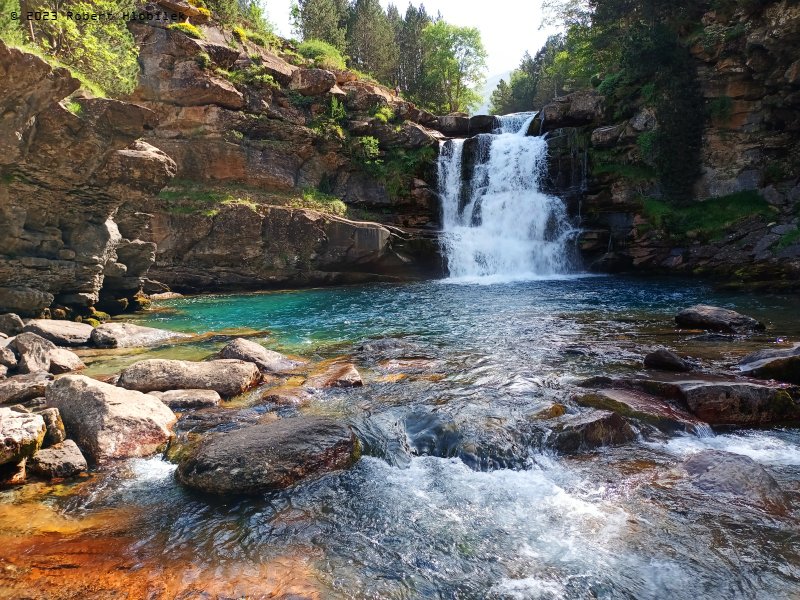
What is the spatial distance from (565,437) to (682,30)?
28929 mm

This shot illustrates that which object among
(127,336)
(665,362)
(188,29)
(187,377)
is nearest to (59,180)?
(127,336)

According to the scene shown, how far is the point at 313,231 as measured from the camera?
25266mm

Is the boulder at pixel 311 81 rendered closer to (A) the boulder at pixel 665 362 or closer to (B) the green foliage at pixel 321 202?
(B) the green foliage at pixel 321 202

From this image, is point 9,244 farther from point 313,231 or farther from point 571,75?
point 571,75

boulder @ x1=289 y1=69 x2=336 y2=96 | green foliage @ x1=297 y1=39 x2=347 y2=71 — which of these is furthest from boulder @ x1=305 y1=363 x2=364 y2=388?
green foliage @ x1=297 y1=39 x2=347 y2=71

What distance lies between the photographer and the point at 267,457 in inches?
197

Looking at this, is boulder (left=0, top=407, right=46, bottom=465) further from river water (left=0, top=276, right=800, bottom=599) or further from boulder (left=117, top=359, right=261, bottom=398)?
boulder (left=117, top=359, right=261, bottom=398)

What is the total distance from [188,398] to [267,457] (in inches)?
120

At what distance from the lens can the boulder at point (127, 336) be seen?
11719 millimetres

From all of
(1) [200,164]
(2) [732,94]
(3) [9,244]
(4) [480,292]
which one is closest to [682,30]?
(2) [732,94]

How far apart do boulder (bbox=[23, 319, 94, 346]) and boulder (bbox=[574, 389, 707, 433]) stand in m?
11.6

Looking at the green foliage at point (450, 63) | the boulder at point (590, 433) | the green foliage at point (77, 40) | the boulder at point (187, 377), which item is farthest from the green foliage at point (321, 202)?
the green foliage at point (450, 63)

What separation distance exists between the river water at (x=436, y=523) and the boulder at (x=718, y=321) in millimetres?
3857

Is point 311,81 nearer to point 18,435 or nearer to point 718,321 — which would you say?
point 718,321
